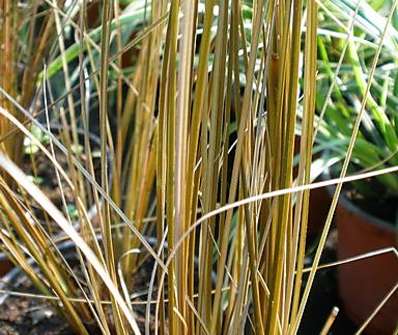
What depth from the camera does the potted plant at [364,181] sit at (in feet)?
2.77

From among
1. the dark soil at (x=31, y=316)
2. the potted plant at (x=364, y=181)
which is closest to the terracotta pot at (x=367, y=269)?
the potted plant at (x=364, y=181)

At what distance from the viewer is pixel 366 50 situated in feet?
3.05

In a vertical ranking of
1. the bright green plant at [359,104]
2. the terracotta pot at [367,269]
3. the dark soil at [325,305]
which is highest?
the bright green plant at [359,104]

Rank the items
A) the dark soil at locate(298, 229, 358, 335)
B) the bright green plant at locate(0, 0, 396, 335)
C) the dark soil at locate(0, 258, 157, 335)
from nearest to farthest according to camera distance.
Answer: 1. the bright green plant at locate(0, 0, 396, 335)
2. the dark soil at locate(0, 258, 157, 335)
3. the dark soil at locate(298, 229, 358, 335)

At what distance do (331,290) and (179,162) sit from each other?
2.04ft

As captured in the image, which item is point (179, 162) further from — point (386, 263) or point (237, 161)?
point (386, 263)

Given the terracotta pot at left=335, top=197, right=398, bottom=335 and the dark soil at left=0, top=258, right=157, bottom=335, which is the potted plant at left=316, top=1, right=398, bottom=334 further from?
the dark soil at left=0, top=258, right=157, bottom=335

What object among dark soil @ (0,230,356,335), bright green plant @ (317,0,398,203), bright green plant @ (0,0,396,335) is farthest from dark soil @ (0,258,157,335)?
bright green plant @ (317,0,398,203)

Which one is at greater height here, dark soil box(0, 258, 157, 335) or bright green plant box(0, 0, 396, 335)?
bright green plant box(0, 0, 396, 335)

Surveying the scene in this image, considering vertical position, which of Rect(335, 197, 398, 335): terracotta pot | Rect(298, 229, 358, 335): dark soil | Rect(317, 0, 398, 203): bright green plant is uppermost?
Rect(317, 0, 398, 203): bright green plant

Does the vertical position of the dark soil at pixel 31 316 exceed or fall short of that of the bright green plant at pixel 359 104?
it falls short

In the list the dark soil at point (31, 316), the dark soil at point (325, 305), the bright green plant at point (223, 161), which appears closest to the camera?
the bright green plant at point (223, 161)

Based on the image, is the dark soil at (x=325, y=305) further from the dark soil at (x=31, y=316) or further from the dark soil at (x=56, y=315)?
the dark soil at (x=31, y=316)

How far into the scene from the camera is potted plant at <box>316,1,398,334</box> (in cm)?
84
